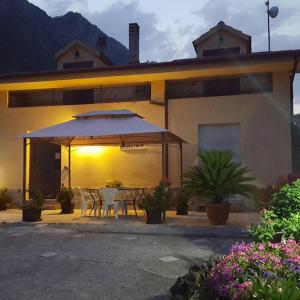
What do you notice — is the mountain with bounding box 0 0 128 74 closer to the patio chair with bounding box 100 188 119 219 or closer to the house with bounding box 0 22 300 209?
the house with bounding box 0 22 300 209

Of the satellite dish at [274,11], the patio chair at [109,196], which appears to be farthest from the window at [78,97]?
the satellite dish at [274,11]

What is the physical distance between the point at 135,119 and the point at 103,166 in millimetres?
3537

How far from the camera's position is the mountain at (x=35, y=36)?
32.9 meters

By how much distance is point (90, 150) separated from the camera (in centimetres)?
1533

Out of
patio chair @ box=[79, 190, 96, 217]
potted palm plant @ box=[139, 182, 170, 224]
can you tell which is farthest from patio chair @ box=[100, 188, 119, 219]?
potted palm plant @ box=[139, 182, 170, 224]

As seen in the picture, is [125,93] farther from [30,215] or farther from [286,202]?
[286,202]

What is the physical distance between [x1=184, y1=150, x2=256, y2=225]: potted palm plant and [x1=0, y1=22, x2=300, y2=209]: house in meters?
3.61

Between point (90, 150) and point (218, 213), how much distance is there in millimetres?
6394

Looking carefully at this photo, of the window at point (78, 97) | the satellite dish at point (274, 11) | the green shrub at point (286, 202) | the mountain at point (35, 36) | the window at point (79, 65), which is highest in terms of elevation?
the mountain at point (35, 36)

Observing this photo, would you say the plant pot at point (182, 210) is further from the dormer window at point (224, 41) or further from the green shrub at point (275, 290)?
the green shrub at point (275, 290)

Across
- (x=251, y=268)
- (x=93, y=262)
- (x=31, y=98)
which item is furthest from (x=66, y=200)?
(x=251, y=268)

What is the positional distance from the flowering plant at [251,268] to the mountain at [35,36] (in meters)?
27.9

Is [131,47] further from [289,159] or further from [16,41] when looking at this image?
[16,41]

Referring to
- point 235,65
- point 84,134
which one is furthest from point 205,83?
point 84,134
